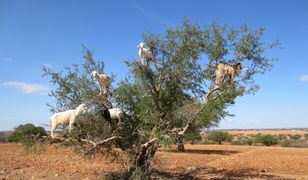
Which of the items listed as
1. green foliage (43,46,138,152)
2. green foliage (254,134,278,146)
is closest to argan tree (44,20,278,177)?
green foliage (43,46,138,152)

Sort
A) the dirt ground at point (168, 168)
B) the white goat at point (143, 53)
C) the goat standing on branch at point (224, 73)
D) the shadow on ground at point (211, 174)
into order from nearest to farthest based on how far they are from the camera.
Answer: the goat standing on branch at point (224, 73)
the white goat at point (143, 53)
the dirt ground at point (168, 168)
the shadow on ground at point (211, 174)

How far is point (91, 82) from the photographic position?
11.7 meters

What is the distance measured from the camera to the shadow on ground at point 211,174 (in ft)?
47.1

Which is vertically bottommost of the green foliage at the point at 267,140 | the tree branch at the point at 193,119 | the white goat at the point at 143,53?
the tree branch at the point at 193,119

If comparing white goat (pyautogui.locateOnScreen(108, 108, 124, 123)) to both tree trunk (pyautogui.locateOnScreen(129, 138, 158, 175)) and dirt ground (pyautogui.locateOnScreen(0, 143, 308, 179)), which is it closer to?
tree trunk (pyautogui.locateOnScreen(129, 138, 158, 175))

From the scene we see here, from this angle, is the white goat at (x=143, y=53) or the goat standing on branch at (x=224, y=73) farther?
the white goat at (x=143, y=53)

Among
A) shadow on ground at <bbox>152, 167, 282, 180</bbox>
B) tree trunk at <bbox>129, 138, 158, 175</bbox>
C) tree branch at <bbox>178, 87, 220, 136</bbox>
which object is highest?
tree branch at <bbox>178, 87, 220, 136</bbox>

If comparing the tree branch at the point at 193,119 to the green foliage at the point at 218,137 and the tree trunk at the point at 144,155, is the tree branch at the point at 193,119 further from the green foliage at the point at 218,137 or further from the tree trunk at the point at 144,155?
the green foliage at the point at 218,137

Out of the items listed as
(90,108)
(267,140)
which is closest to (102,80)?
(90,108)

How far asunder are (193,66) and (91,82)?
3252 mm

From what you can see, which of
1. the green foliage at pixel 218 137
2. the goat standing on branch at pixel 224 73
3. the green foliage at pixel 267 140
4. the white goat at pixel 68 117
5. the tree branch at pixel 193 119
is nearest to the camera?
the white goat at pixel 68 117

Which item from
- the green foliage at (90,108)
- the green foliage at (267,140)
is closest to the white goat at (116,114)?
the green foliage at (90,108)

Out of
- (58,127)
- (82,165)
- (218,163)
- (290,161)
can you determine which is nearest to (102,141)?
(58,127)

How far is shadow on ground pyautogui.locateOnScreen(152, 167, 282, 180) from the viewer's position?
565 inches
